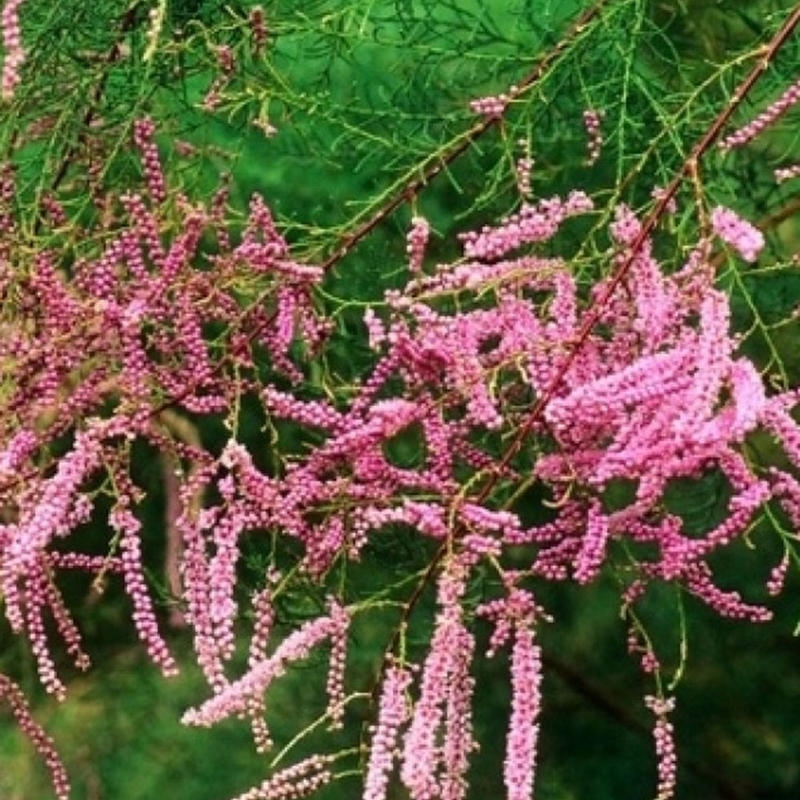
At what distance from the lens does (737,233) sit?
153 cm

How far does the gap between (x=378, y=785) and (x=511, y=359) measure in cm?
39

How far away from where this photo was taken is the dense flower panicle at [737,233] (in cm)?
149

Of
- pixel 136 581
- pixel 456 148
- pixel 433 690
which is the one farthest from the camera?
pixel 456 148

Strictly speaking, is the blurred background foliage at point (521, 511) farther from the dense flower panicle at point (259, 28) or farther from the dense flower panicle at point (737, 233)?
the dense flower panicle at point (737, 233)

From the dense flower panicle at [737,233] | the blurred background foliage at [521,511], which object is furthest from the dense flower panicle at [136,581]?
the blurred background foliage at [521,511]

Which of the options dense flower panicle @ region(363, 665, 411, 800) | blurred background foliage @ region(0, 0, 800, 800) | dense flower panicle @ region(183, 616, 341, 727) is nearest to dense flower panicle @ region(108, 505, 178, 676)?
dense flower panicle @ region(183, 616, 341, 727)

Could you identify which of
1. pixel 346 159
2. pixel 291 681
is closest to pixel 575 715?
pixel 291 681

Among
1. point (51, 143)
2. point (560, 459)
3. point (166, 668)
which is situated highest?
point (51, 143)

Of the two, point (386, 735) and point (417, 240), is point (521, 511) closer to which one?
point (417, 240)

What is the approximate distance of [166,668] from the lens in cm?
169

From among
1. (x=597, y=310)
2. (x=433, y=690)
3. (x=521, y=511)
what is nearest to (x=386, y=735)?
(x=433, y=690)

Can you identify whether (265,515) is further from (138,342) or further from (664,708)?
(664,708)

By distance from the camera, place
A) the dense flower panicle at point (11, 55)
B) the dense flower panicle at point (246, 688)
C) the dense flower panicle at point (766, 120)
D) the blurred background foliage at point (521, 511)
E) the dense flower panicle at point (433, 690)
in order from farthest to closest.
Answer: the blurred background foliage at point (521, 511) → the dense flower panicle at point (766, 120) → the dense flower panicle at point (246, 688) → the dense flower panicle at point (433, 690) → the dense flower panicle at point (11, 55)

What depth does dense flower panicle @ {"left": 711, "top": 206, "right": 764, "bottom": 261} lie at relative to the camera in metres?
1.49
